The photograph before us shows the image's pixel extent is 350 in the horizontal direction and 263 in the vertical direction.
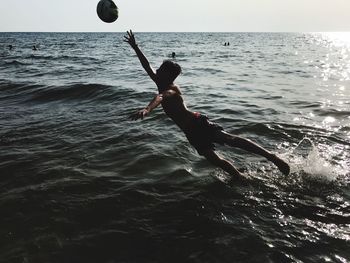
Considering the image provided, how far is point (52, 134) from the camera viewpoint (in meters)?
9.37

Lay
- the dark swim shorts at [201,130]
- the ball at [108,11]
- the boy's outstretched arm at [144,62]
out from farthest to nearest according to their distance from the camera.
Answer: the ball at [108,11] → the boy's outstretched arm at [144,62] → the dark swim shorts at [201,130]

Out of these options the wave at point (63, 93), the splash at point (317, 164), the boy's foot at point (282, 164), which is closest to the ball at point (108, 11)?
the boy's foot at point (282, 164)

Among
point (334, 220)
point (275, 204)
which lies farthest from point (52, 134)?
point (334, 220)

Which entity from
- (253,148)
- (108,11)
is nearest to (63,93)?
(108,11)

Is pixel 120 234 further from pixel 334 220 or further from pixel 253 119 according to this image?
pixel 253 119

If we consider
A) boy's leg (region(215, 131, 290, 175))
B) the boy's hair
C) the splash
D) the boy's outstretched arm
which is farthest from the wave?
boy's leg (region(215, 131, 290, 175))

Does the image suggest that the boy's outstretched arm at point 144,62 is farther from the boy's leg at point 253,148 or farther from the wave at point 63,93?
the wave at point 63,93

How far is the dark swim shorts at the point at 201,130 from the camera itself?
6039 mm

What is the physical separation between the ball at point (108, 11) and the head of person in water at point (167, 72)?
245 centimetres

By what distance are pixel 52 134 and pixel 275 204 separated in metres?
6.22

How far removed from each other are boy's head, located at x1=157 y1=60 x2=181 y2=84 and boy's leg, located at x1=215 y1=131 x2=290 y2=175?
1.26 meters

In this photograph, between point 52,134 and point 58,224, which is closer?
point 58,224

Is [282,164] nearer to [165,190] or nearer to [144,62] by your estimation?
[165,190]

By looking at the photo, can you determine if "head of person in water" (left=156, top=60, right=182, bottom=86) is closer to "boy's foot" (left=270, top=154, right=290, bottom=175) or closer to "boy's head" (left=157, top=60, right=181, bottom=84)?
"boy's head" (left=157, top=60, right=181, bottom=84)
